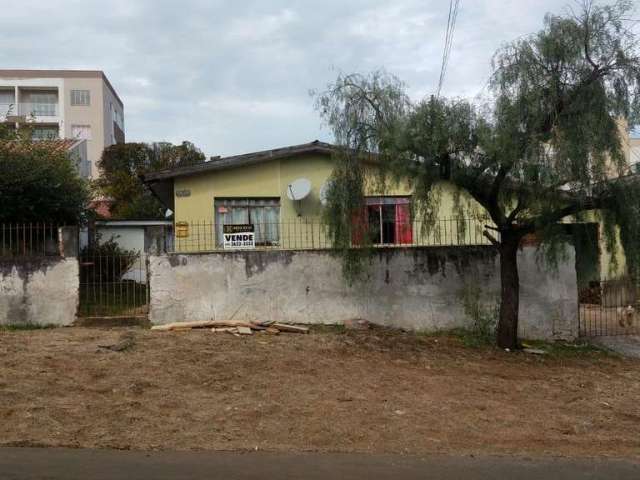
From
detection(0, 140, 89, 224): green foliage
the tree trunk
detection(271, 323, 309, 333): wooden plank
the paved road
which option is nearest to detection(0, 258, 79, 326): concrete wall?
detection(0, 140, 89, 224): green foliage

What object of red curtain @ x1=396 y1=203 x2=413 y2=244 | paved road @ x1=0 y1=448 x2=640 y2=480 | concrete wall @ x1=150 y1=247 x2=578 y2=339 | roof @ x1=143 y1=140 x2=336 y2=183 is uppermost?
roof @ x1=143 y1=140 x2=336 y2=183

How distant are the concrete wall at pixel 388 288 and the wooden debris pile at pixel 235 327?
1.56ft

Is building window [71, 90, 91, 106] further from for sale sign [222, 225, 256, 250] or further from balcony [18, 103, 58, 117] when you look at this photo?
for sale sign [222, 225, 256, 250]

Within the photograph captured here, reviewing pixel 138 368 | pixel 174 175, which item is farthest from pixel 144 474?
pixel 174 175

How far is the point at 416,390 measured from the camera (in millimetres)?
8414

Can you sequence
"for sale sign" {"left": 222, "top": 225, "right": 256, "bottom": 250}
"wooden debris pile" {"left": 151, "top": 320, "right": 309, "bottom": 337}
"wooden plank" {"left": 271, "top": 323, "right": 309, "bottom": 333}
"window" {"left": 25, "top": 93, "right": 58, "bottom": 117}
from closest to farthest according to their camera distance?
"wooden debris pile" {"left": 151, "top": 320, "right": 309, "bottom": 337}, "wooden plank" {"left": 271, "top": 323, "right": 309, "bottom": 333}, "for sale sign" {"left": 222, "top": 225, "right": 256, "bottom": 250}, "window" {"left": 25, "top": 93, "right": 58, "bottom": 117}

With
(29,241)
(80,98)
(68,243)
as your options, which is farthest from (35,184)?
(80,98)

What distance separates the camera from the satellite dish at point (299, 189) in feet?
53.9

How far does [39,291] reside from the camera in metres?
12.0

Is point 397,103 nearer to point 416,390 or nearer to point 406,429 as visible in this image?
point 416,390

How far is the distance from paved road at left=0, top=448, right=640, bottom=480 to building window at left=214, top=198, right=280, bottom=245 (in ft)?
35.7

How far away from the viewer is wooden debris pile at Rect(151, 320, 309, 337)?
11.5 m

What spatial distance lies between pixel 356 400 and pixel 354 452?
1.73m

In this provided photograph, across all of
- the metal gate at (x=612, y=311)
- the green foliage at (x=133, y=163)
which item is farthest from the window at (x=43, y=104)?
the metal gate at (x=612, y=311)
